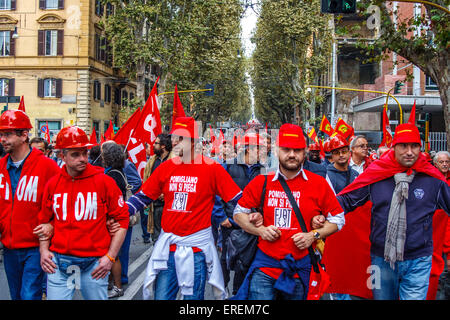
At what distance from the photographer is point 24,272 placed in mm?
4242

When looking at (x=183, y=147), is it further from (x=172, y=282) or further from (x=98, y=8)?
(x=98, y=8)

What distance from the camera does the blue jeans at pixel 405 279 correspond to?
13.8 feet

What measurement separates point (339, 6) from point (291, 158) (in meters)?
7.17

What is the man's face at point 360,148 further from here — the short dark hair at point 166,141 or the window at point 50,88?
the window at point 50,88

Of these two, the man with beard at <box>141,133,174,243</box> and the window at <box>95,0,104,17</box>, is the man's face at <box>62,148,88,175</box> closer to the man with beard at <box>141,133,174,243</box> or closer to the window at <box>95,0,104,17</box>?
the man with beard at <box>141,133,174,243</box>

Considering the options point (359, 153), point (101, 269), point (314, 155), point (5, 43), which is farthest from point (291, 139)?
point (5, 43)

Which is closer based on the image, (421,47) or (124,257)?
(124,257)

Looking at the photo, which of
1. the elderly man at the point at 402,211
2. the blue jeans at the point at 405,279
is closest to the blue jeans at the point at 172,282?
the elderly man at the point at 402,211

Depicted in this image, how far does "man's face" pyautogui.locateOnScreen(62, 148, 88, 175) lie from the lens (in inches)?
154

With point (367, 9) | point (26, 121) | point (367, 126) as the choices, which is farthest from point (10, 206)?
point (367, 126)

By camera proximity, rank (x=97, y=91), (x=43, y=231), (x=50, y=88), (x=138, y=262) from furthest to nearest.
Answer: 1. (x=97, y=91)
2. (x=50, y=88)
3. (x=138, y=262)
4. (x=43, y=231)

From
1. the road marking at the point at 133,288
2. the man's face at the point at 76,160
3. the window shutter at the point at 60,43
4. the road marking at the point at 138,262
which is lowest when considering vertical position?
the road marking at the point at 133,288

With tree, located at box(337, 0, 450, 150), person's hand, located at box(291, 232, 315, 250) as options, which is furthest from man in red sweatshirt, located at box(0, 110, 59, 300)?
tree, located at box(337, 0, 450, 150)

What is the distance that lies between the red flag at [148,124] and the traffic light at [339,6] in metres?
3.96
